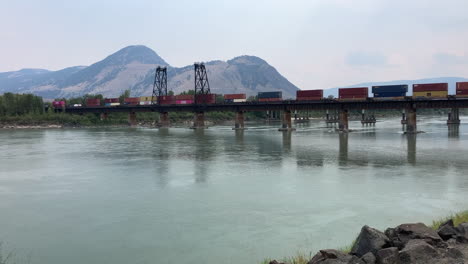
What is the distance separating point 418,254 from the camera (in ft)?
37.1

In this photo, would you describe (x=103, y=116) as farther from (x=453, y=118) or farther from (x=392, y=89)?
(x=453, y=118)

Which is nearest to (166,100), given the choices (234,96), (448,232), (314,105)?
(234,96)

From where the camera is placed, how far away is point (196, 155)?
192 ft

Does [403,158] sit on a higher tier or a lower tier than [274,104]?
lower

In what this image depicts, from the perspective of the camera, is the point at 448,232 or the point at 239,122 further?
the point at 239,122

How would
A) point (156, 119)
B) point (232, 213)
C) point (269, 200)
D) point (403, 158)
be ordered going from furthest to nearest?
point (156, 119) → point (403, 158) → point (269, 200) → point (232, 213)

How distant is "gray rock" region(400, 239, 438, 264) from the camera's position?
11.2 m

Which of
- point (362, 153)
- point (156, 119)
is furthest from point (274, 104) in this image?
point (156, 119)

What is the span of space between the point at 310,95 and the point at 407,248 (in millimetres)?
114877

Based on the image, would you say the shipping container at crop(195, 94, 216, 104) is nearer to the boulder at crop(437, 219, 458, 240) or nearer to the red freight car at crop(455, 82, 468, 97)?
the red freight car at crop(455, 82, 468, 97)

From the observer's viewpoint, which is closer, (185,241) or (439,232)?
(439,232)

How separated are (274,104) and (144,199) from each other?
9575 centimetres

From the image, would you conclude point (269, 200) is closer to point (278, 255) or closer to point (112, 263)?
point (278, 255)

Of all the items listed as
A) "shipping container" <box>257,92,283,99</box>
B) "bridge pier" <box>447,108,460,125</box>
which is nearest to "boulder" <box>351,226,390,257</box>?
"shipping container" <box>257,92,283,99</box>
